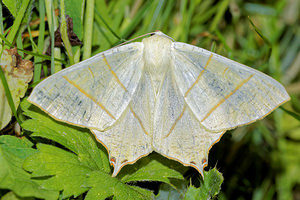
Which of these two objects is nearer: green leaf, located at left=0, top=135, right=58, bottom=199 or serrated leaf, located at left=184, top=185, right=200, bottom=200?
green leaf, located at left=0, top=135, right=58, bottom=199

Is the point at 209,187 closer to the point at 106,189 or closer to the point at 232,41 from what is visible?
the point at 106,189

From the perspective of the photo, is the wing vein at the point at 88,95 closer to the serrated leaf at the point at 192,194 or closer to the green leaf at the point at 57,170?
the green leaf at the point at 57,170

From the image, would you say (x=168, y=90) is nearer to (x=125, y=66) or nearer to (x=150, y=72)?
(x=150, y=72)

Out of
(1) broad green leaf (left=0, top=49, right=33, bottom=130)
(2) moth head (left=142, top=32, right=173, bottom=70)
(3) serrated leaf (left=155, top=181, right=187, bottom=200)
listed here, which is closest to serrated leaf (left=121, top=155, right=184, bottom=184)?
(3) serrated leaf (left=155, top=181, right=187, bottom=200)

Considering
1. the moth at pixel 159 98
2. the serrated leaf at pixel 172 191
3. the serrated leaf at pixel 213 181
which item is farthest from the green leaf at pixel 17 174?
the serrated leaf at pixel 213 181

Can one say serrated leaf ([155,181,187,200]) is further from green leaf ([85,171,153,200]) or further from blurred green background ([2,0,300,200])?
green leaf ([85,171,153,200])

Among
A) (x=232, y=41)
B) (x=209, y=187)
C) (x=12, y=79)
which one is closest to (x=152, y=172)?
(x=209, y=187)
